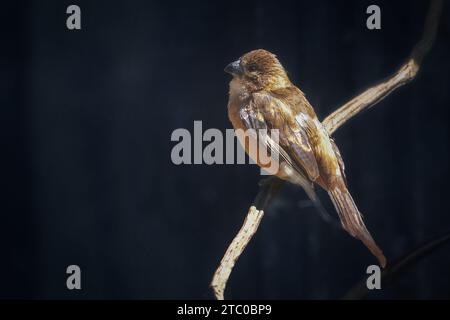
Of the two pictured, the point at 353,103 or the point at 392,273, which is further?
the point at 353,103

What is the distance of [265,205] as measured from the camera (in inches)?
114

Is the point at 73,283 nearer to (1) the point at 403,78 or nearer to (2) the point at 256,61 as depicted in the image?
(2) the point at 256,61

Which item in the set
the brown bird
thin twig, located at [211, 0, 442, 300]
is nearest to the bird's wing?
the brown bird

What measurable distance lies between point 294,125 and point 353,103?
29cm

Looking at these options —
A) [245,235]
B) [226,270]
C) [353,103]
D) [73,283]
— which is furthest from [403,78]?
[73,283]

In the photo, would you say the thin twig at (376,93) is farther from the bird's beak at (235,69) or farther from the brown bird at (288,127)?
the bird's beak at (235,69)

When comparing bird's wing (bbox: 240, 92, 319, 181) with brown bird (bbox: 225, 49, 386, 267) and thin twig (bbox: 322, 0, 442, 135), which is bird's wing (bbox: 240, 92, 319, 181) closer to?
brown bird (bbox: 225, 49, 386, 267)

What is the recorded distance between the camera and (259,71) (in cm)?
343

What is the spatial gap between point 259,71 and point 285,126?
339 millimetres

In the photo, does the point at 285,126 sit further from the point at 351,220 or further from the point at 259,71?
the point at 351,220

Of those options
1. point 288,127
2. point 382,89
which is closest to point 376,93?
point 382,89

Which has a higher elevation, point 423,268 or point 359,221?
point 359,221

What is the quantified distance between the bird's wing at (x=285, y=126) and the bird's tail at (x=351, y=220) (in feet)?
0.48

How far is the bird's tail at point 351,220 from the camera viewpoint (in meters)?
2.95
